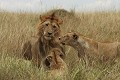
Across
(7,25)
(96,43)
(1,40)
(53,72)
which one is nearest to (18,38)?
(1,40)

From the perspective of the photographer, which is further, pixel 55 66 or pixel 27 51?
pixel 27 51

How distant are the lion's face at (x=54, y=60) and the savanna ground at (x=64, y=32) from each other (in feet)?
0.67

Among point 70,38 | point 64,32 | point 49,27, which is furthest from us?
point 64,32

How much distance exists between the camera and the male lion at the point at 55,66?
191 inches

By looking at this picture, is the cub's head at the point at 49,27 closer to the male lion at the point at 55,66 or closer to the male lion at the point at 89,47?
the male lion at the point at 55,66

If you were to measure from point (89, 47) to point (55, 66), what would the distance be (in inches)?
58.0

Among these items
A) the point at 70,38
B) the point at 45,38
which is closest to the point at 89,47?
the point at 70,38

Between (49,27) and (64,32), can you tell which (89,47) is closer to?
(49,27)

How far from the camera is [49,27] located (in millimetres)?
6023

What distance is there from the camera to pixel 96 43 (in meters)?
6.77

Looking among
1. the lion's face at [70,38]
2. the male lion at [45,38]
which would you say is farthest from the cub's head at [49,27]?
the lion's face at [70,38]

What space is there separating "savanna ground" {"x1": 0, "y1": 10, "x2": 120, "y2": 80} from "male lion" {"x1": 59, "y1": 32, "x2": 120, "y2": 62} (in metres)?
0.21

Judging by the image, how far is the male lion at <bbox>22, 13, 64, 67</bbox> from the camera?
6047 millimetres

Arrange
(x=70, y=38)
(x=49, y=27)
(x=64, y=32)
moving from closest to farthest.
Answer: (x=49, y=27) → (x=70, y=38) → (x=64, y=32)
